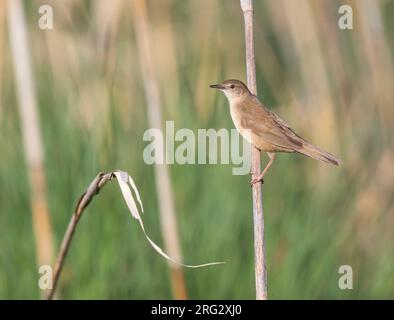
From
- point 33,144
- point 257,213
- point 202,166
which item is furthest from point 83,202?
point 202,166

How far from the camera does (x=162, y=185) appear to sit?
→ 3.98 meters

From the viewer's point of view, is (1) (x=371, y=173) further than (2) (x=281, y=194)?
Yes

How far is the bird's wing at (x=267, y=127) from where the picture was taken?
12.2 ft

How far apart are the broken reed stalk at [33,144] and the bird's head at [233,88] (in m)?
0.79

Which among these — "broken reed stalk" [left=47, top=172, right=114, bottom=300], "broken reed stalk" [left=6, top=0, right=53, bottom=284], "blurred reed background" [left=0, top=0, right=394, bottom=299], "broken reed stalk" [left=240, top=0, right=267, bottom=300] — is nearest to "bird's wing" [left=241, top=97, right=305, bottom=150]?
"blurred reed background" [left=0, top=0, right=394, bottom=299]

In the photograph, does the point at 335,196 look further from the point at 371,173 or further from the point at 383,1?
the point at 383,1

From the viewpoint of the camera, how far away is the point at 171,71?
4.98 m

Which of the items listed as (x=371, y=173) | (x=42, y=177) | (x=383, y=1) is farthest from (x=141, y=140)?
(x=383, y=1)

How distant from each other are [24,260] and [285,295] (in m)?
1.17

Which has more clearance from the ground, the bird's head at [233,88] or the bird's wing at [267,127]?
the bird's head at [233,88]

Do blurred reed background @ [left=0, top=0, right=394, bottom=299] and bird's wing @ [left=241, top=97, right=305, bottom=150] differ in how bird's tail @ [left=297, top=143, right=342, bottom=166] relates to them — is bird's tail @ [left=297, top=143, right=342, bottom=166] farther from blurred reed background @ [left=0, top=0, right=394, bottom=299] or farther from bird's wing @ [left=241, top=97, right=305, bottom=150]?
blurred reed background @ [left=0, top=0, right=394, bottom=299]

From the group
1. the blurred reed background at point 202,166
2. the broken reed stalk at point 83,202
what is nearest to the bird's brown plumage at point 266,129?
the blurred reed background at point 202,166

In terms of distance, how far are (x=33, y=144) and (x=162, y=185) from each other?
1.96 feet

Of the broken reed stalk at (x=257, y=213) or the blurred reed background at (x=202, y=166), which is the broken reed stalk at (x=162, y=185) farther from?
the broken reed stalk at (x=257, y=213)
